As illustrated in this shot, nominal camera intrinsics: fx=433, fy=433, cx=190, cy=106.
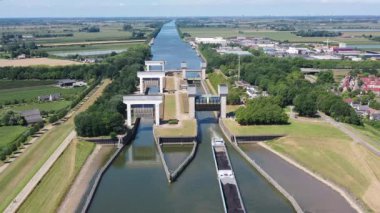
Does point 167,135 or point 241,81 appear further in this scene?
point 241,81

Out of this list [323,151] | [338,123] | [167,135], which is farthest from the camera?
[338,123]

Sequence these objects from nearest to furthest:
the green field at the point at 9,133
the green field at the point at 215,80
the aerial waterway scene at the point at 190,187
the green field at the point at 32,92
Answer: the aerial waterway scene at the point at 190,187 < the green field at the point at 9,133 < the green field at the point at 32,92 < the green field at the point at 215,80

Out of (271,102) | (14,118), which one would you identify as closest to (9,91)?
(14,118)

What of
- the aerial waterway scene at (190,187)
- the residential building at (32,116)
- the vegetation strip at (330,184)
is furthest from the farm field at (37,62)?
the vegetation strip at (330,184)

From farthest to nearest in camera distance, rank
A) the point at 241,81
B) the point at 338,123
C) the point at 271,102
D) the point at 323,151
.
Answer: the point at 241,81, the point at 271,102, the point at 338,123, the point at 323,151

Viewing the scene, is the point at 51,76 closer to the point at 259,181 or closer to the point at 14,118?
the point at 14,118

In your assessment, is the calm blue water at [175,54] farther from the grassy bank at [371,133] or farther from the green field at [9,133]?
the green field at [9,133]

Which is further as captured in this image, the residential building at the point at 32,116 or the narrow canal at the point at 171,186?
the residential building at the point at 32,116
